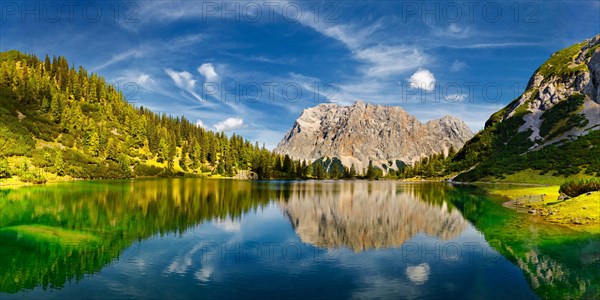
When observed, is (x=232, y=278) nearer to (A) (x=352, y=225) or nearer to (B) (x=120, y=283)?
(B) (x=120, y=283)

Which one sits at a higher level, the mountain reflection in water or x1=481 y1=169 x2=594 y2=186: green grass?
x1=481 y1=169 x2=594 y2=186: green grass

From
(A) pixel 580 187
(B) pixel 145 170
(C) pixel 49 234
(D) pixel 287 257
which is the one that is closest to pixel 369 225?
(D) pixel 287 257

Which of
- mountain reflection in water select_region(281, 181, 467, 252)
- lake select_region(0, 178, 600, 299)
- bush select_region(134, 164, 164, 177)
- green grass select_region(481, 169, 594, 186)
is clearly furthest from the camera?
bush select_region(134, 164, 164, 177)

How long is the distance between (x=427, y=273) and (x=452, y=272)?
180 centimetres

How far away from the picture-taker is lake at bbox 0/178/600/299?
832 inches

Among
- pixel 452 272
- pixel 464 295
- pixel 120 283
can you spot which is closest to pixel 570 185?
pixel 452 272

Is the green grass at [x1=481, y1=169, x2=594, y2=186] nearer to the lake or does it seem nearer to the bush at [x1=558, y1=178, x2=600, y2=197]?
the bush at [x1=558, y1=178, x2=600, y2=197]

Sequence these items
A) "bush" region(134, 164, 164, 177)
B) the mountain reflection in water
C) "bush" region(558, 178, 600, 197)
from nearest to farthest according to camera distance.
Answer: the mountain reflection in water, "bush" region(558, 178, 600, 197), "bush" region(134, 164, 164, 177)

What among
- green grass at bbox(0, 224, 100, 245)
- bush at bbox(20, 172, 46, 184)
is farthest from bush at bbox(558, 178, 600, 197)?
bush at bbox(20, 172, 46, 184)

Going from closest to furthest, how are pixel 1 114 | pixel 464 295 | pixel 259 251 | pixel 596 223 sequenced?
pixel 464 295 < pixel 259 251 < pixel 596 223 < pixel 1 114

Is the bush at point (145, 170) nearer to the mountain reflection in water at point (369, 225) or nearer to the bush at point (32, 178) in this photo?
the bush at point (32, 178)

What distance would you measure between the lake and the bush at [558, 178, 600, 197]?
1053 centimetres

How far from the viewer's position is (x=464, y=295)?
20.2 m

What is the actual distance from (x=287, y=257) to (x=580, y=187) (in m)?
46.6
